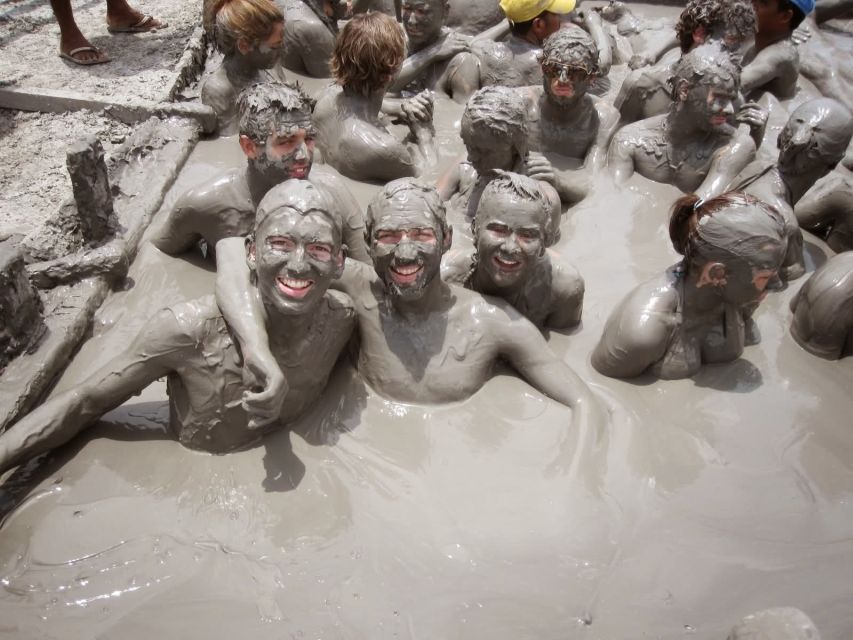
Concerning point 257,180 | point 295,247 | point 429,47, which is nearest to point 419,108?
point 429,47

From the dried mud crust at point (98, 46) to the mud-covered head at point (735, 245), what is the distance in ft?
14.1

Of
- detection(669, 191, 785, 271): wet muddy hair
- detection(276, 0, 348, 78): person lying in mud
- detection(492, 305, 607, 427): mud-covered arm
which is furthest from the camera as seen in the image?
detection(276, 0, 348, 78): person lying in mud

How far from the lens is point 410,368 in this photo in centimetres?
314

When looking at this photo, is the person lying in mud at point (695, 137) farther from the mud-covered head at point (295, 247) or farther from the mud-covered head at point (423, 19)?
the mud-covered head at point (295, 247)

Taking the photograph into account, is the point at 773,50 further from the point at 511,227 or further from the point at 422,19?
the point at 511,227

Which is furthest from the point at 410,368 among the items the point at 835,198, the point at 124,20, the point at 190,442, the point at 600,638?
the point at 124,20

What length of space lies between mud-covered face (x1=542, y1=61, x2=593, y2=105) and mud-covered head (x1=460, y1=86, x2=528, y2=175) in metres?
0.73

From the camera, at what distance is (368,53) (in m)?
4.62

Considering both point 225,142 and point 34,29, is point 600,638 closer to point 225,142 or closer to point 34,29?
point 225,142

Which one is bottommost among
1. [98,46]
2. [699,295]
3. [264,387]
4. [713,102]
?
[98,46]

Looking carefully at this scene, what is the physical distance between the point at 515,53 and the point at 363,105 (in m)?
1.48

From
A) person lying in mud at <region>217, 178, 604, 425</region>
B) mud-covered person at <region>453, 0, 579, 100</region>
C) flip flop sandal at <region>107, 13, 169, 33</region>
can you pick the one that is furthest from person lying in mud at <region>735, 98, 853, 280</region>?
flip flop sandal at <region>107, 13, 169, 33</region>

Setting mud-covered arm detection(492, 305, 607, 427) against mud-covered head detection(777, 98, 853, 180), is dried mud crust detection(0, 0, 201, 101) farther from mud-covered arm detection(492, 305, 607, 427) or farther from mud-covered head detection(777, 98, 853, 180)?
mud-covered head detection(777, 98, 853, 180)

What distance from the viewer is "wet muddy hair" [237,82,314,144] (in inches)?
136
